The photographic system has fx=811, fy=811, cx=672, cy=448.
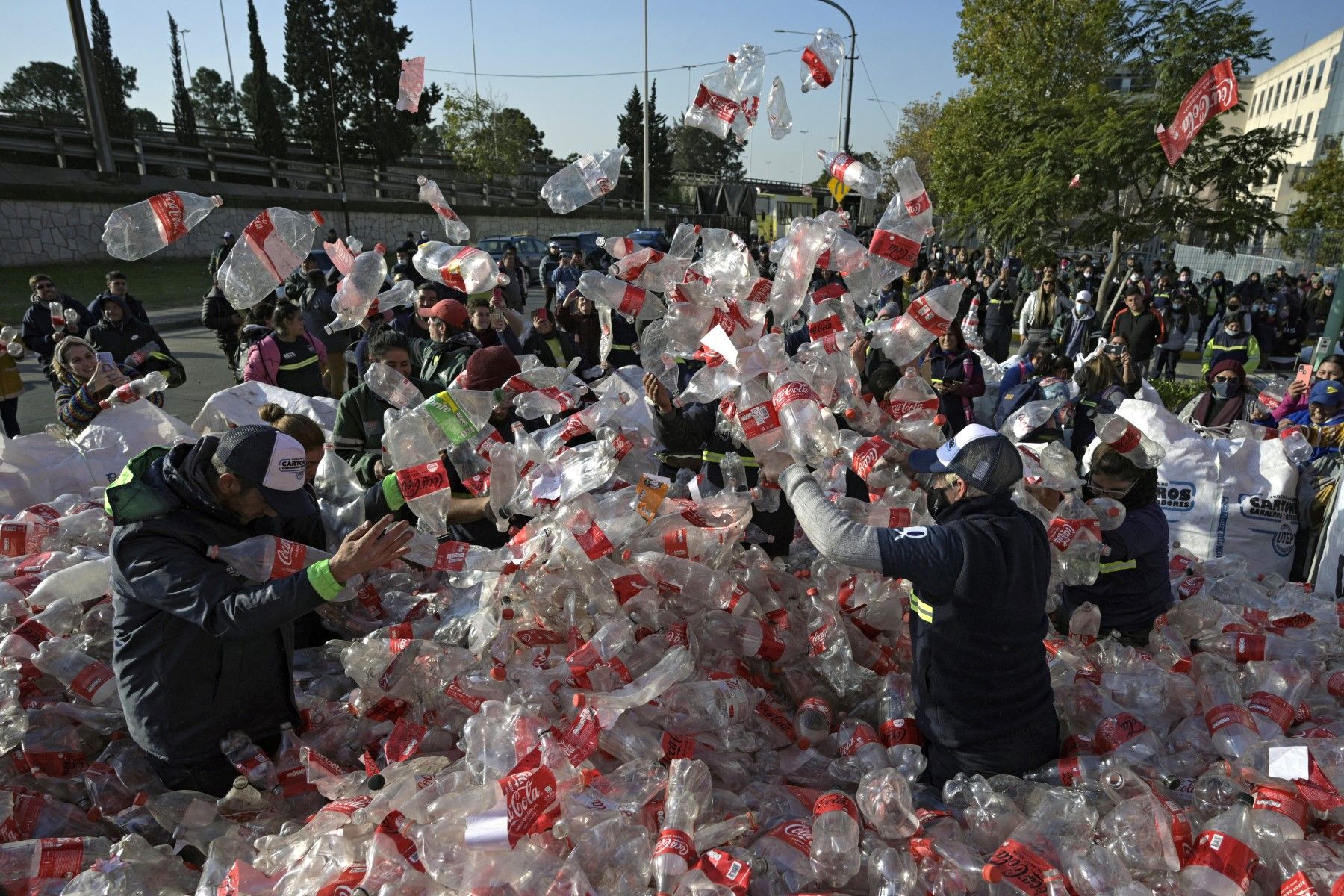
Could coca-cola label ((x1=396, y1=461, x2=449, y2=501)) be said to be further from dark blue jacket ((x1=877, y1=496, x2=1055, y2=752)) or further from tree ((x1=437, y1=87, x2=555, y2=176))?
tree ((x1=437, y1=87, x2=555, y2=176))

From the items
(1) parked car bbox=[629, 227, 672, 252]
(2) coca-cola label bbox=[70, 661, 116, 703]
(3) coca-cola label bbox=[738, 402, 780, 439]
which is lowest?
(2) coca-cola label bbox=[70, 661, 116, 703]

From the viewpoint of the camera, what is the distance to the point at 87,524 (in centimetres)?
450

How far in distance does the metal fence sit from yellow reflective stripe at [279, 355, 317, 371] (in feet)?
56.2

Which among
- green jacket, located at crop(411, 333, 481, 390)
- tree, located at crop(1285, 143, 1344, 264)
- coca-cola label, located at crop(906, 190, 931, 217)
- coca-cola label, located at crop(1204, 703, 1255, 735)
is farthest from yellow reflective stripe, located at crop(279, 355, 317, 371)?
tree, located at crop(1285, 143, 1344, 264)

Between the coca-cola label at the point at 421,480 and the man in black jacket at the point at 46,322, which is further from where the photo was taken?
the man in black jacket at the point at 46,322

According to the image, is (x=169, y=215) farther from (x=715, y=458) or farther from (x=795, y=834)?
(x=795, y=834)

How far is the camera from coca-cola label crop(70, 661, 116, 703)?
3.18 metres

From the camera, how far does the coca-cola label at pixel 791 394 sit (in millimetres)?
3490

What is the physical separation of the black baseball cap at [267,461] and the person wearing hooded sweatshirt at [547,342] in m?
4.82

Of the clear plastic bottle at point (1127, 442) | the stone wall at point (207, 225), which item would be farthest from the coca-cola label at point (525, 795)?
the stone wall at point (207, 225)

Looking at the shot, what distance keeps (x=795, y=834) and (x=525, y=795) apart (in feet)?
2.88

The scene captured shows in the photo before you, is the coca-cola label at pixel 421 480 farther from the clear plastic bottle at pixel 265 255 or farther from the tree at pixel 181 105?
the tree at pixel 181 105

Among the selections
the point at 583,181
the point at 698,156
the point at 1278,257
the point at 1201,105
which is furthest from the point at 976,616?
the point at 698,156

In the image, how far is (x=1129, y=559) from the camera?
3.66 meters
